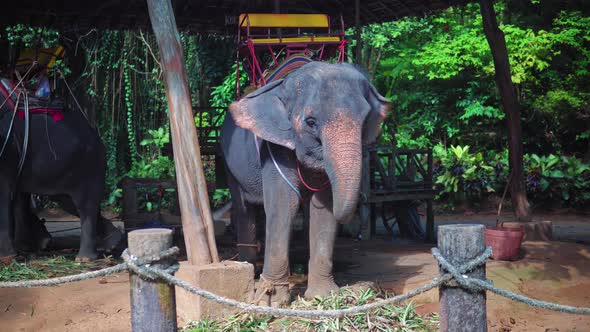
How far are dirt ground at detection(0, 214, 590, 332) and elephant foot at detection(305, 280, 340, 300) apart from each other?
86 centimetres

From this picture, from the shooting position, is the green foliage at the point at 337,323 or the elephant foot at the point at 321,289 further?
the elephant foot at the point at 321,289

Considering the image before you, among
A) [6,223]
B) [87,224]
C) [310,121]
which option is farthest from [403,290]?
[6,223]

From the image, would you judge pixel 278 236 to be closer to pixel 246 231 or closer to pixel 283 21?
pixel 246 231

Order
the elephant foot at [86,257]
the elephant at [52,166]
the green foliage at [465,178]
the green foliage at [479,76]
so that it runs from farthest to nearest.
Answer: the green foliage at [479,76] → the green foliage at [465,178] → the elephant foot at [86,257] → the elephant at [52,166]

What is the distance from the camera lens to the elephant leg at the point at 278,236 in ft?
18.9

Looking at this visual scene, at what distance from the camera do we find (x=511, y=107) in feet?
28.5

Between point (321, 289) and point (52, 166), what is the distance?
3.58 m

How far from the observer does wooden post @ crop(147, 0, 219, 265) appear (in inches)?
213

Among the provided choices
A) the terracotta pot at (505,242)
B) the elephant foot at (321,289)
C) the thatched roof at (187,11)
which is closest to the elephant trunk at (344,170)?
the elephant foot at (321,289)

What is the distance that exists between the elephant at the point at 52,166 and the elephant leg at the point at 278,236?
279cm

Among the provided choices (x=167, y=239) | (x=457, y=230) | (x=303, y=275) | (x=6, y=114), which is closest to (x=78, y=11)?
(x=6, y=114)

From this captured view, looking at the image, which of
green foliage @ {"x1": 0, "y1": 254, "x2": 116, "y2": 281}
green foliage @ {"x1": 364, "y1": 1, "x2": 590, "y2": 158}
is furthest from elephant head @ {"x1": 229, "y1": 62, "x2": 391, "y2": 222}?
green foliage @ {"x1": 364, "y1": 1, "x2": 590, "y2": 158}

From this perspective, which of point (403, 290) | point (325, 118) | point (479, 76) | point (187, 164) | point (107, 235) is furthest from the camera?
point (479, 76)

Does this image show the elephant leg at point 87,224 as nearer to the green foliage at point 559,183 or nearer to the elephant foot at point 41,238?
the elephant foot at point 41,238
